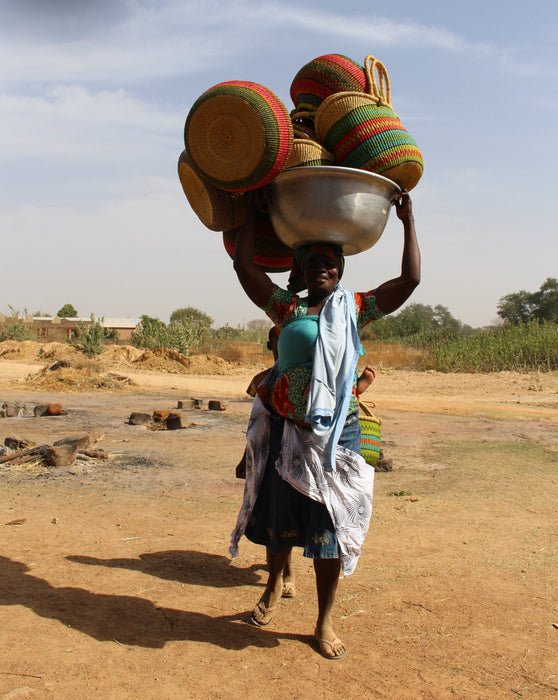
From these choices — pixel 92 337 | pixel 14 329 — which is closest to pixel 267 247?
pixel 92 337

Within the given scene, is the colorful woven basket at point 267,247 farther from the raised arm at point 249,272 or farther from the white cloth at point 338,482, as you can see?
the white cloth at point 338,482

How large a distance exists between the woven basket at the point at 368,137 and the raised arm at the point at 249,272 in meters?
0.52

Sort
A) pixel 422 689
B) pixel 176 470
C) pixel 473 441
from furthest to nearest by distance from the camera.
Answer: pixel 473 441
pixel 176 470
pixel 422 689

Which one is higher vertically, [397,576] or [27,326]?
[27,326]

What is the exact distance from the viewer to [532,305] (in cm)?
3631

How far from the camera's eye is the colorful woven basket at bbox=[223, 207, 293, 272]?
3.05 meters

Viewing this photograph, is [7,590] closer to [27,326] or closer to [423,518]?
[423,518]

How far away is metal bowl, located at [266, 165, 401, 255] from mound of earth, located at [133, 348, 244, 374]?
17.4m

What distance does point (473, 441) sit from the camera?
8.08m

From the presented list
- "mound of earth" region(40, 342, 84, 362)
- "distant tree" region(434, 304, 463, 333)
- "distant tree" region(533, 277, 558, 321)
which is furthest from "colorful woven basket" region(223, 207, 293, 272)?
"distant tree" region(434, 304, 463, 333)

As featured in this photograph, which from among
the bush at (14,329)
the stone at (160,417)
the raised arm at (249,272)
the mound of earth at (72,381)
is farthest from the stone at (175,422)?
the bush at (14,329)

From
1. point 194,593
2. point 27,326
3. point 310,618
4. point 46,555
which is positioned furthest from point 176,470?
point 27,326

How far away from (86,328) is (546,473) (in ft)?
59.3

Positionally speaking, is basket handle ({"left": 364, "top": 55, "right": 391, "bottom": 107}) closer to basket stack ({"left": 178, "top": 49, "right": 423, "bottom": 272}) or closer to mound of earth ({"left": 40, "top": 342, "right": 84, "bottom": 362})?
basket stack ({"left": 178, "top": 49, "right": 423, "bottom": 272})
